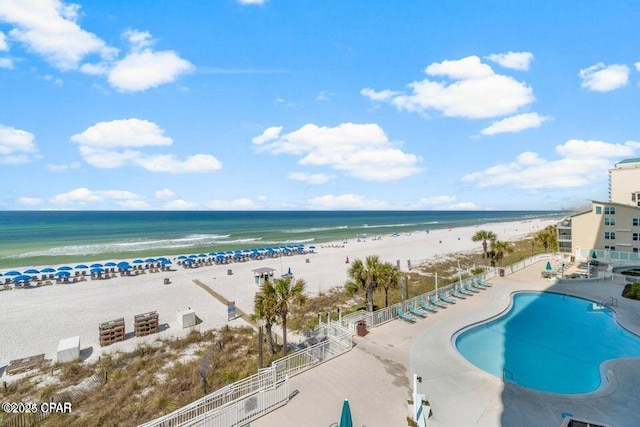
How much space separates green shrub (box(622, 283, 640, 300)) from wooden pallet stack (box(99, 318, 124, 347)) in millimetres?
32529

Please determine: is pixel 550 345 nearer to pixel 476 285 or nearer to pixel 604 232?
pixel 476 285

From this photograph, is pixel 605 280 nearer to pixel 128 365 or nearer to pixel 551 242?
pixel 551 242

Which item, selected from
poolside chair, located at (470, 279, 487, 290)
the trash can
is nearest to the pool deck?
the trash can

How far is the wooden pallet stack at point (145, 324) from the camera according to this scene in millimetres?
18016

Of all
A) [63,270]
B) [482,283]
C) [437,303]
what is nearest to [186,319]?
[437,303]

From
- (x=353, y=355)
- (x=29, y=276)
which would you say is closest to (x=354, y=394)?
(x=353, y=355)

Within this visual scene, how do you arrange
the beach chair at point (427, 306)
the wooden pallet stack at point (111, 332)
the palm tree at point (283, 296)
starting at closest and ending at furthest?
the palm tree at point (283, 296) < the wooden pallet stack at point (111, 332) < the beach chair at point (427, 306)

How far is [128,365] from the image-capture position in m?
14.3

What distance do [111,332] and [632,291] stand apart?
109 feet

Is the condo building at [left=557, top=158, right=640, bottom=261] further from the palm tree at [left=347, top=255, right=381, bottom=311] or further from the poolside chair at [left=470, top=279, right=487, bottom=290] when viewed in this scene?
the palm tree at [left=347, top=255, right=381, bottom=311]

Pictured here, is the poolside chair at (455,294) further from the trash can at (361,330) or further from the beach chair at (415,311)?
the trash can at (361,330)

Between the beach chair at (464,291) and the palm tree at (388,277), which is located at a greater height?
the palm tree at (388,277)

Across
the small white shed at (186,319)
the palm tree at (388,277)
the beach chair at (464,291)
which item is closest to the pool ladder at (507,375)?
the palm tree at (388,277)

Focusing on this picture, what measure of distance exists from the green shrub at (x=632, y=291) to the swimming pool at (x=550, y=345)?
9.32 ft
